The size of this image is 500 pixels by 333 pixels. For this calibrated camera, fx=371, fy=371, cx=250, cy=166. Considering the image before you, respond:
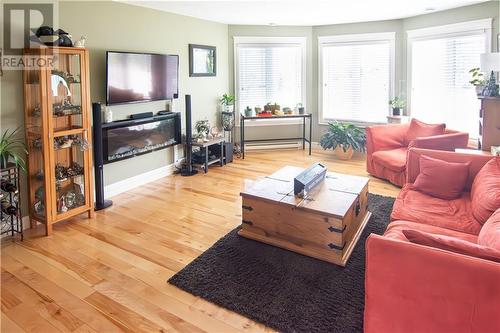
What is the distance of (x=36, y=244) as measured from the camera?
3230 millimetres

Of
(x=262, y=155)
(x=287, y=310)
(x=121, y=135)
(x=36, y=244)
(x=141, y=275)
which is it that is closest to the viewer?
(x=287, y=310)

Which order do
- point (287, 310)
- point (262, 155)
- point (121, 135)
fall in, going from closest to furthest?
point (287, 310)
point (121, 135)
point (262, 155)

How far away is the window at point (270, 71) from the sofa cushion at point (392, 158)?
7.82ft

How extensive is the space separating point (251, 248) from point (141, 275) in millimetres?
898

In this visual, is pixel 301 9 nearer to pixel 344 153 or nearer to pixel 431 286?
pixel 344 153

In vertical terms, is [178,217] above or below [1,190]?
below

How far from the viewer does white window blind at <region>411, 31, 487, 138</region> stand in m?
5.18

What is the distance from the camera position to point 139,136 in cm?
472

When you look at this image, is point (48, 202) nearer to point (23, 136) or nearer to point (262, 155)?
point (23, 136)

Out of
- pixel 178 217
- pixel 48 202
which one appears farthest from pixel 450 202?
pixel 48 202

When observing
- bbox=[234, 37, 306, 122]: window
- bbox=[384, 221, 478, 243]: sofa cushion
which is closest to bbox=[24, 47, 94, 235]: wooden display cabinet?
bbox=[384, 221, 478, 243]: sofa cushion

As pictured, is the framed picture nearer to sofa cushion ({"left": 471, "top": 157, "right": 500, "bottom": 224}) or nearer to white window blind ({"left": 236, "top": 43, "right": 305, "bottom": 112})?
white window blind ({"left": 236, "top": 43, "right": 305, "bottom": 112})

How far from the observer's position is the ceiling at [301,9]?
15.4 ft

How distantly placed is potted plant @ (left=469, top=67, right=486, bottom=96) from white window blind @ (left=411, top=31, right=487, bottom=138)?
23cm
